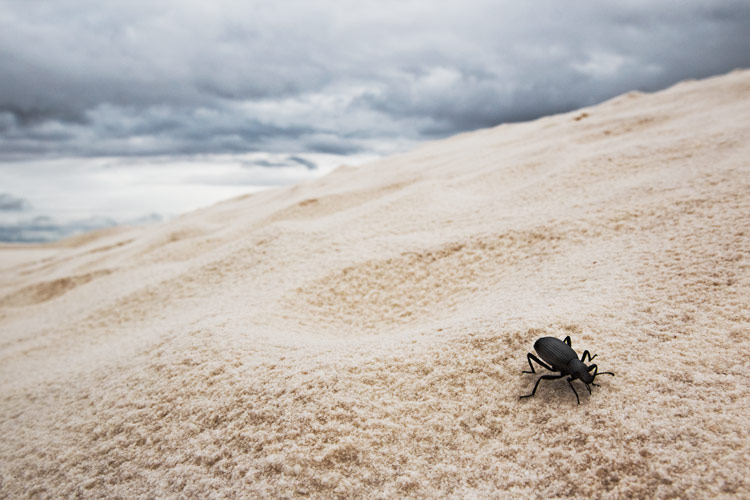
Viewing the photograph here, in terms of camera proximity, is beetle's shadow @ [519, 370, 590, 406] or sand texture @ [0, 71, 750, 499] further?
beetle's shadow @ [519, 370, 590, 406]

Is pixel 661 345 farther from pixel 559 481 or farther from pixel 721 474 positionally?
pixel 559 481

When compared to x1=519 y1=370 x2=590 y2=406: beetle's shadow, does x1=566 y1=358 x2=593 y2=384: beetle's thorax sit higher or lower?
higher

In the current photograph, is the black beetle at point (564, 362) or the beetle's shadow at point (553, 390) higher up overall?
the black beetle at point (564, 362)

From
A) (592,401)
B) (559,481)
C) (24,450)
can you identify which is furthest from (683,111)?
(24,450)

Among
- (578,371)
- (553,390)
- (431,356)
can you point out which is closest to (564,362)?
(578,371)

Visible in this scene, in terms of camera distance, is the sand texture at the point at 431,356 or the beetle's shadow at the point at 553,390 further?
the beetle's shadow at the point at 553,390

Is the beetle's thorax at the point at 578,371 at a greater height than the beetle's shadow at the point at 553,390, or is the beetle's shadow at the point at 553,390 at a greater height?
the beetle's thorax at the point at 578,371

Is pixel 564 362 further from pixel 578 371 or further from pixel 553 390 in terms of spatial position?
pixel 553 390

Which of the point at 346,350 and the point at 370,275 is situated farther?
the point at 370,275
